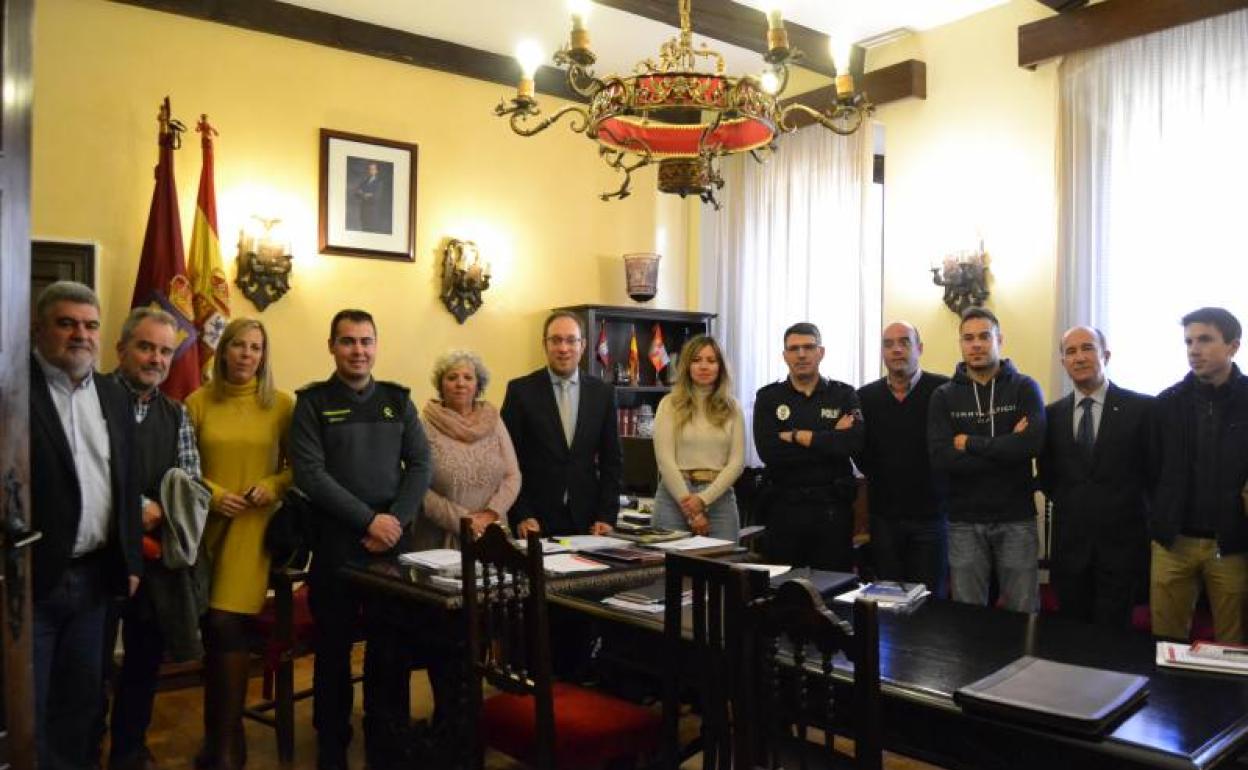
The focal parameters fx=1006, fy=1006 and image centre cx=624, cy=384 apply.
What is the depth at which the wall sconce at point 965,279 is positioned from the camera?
16.4ft

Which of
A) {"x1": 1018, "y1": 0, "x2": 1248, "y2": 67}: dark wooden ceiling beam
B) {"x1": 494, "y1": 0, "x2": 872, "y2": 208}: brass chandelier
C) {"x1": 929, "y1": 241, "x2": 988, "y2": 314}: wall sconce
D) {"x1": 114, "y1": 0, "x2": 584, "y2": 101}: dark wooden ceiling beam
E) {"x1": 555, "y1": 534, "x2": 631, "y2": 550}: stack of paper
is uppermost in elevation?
{"x1": 114, "y1": 0, "x2": 584, "y2": 101}: dark wooden ceiling beam

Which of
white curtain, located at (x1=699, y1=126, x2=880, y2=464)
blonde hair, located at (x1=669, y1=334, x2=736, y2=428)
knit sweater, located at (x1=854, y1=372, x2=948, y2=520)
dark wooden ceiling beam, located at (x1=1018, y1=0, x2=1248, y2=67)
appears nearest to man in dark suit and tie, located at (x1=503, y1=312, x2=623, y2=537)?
blonde hair, located at (x1=669, y1=334, x2=736, y2=428)

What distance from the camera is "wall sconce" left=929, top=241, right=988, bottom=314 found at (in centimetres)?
500

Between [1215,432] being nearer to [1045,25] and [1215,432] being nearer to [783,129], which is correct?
[783,129]

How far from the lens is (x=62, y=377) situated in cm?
249

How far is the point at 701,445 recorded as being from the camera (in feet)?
12.5

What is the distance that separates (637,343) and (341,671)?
3.35 metres

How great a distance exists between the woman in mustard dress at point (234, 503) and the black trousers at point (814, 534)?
1.80 m

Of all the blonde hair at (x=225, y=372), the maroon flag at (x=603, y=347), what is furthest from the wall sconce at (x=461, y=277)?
the blonde hair at (x=225, y=372)

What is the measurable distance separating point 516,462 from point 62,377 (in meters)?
1.60

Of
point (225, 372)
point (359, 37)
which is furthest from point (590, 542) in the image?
point (359, 37)

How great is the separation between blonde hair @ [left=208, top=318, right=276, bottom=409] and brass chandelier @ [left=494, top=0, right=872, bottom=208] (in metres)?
1.08

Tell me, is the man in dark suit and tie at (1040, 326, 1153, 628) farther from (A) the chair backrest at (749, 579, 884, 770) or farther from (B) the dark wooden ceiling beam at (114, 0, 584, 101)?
(B) the dark wooden ceiling beam at (114, 0, 584, 101)

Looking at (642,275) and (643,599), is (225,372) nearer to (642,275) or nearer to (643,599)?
(643,599)
